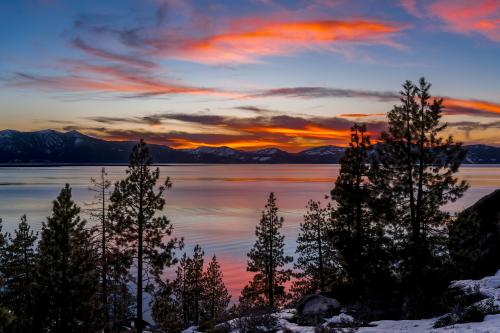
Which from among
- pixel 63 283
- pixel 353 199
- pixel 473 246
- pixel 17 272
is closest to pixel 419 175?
pixel 473 246

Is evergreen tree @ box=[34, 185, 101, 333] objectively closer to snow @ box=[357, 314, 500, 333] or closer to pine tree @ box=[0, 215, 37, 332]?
pine tree @ box=[0, 215, 37, 332]

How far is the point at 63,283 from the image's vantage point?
75.0 ft

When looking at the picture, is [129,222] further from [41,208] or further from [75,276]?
[41,208]

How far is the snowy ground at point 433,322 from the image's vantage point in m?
13.3

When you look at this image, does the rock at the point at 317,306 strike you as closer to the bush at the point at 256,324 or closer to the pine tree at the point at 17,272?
the bush at the point at 256,324

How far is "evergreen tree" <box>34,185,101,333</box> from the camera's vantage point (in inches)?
889

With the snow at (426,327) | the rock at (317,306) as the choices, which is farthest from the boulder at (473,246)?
the rock at (317,306)

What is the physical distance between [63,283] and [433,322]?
18788 millimetres

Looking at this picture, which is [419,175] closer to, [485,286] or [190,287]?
[485,286]

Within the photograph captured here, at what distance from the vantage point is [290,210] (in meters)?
143

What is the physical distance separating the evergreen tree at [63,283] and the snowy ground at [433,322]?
6671mm

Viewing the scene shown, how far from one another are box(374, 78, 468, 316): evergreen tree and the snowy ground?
2285mm

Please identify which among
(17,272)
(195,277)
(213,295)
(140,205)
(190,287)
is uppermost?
(140,205)

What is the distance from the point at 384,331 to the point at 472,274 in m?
9.25
